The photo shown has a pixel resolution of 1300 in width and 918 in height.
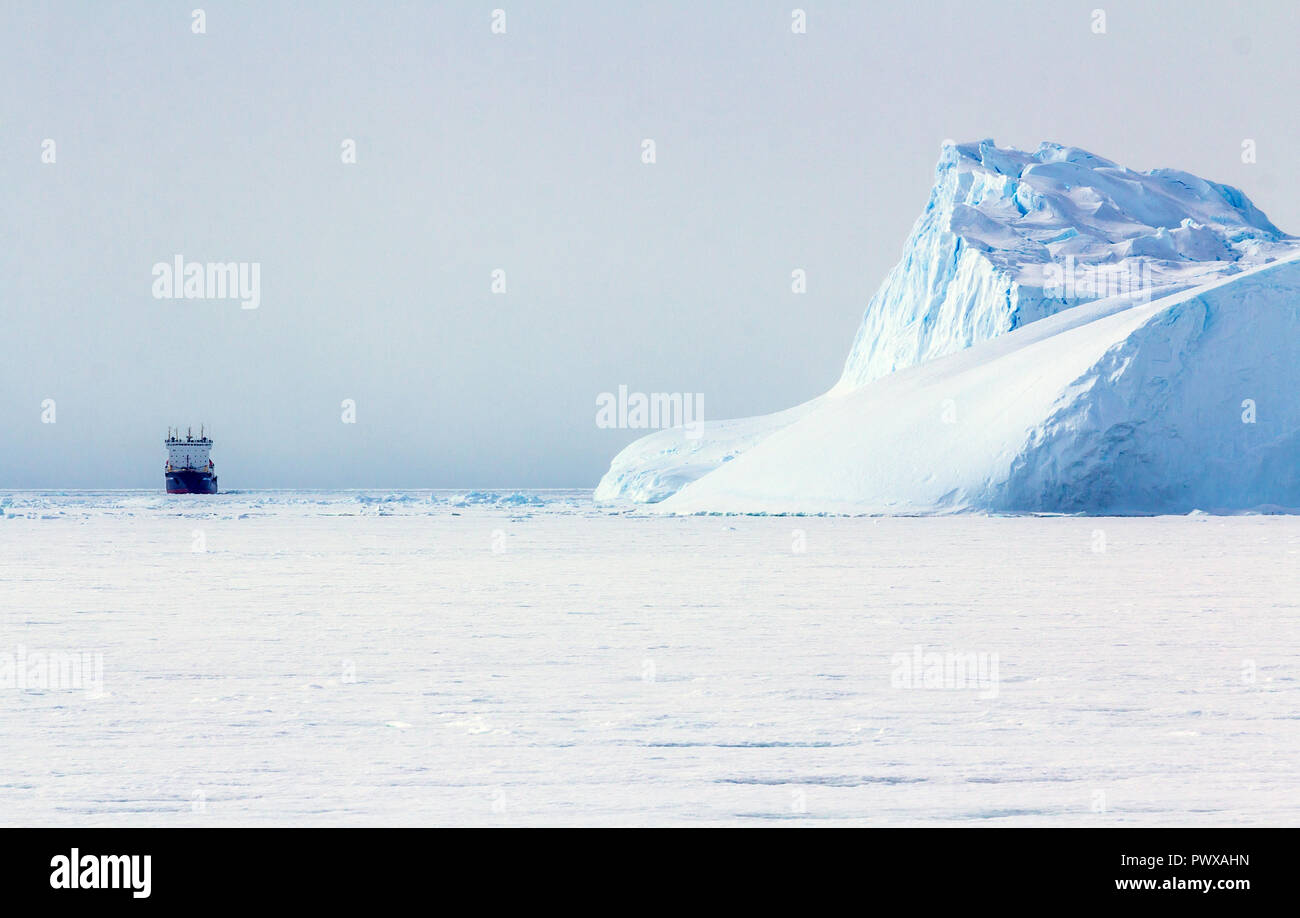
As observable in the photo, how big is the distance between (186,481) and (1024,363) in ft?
185

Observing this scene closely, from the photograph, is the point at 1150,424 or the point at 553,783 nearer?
the point at 553,783

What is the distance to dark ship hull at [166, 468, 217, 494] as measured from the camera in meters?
77.3

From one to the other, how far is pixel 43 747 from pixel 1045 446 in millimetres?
28262

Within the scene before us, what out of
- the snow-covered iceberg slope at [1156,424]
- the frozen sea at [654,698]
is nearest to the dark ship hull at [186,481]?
the snow-covered iceberg slope at [1156,424]

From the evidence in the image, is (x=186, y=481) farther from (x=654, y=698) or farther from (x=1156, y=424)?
(x=654, y=698)

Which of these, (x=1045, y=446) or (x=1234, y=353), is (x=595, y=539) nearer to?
(x=1045, y=446)

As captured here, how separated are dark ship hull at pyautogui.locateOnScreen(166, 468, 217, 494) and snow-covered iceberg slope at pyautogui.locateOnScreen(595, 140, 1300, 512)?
31412mm

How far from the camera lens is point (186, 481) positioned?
3049 inches

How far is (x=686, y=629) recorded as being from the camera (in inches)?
344
